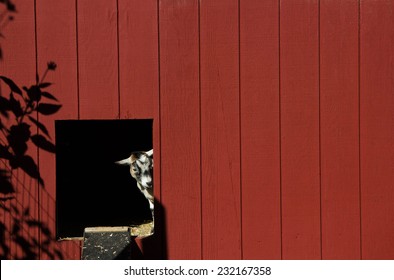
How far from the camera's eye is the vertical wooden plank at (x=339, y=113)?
287cm

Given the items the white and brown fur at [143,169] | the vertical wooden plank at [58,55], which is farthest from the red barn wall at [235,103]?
the white and brown fur at [143,169]

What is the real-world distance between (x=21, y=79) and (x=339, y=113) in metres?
1.81

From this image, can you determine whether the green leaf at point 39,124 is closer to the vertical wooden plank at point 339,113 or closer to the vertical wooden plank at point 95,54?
the vertical wooden plank at point 95,54

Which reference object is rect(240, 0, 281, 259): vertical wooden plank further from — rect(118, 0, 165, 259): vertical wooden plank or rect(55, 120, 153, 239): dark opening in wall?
rect(55, 120, 153, 239): dark opening in wall

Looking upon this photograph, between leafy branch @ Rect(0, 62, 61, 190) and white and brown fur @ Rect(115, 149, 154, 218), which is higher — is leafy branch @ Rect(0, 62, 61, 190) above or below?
above

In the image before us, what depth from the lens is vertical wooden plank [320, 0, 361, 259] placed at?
9.42 feet

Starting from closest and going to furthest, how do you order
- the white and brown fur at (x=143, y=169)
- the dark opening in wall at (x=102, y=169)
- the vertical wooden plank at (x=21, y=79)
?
the vertical wooden plank at (x=21, y=79), the white and brown fur at (x=143, y=169), the dark opening in wall at (x=102, y=169)

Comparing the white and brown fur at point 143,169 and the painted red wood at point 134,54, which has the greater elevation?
the painted red wood at point 134,54

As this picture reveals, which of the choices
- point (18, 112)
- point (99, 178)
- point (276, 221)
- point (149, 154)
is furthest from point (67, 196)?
point (276, 221)

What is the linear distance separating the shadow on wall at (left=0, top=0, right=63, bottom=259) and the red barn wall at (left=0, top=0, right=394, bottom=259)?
2cm

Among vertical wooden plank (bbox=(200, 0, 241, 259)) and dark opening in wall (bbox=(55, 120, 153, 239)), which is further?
dark opening in wall (bbox=(55, 120, 153, 239))

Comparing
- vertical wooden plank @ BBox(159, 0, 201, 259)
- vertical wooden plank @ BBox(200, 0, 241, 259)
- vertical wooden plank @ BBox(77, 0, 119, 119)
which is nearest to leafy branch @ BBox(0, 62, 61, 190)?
vertical wooden plank @ BBox(77, 0, 119, 119)

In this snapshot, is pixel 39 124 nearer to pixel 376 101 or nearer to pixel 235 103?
pixel 235 103

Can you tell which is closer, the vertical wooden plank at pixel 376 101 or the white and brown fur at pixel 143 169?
the vertical wooden plank at pixel 376 101
